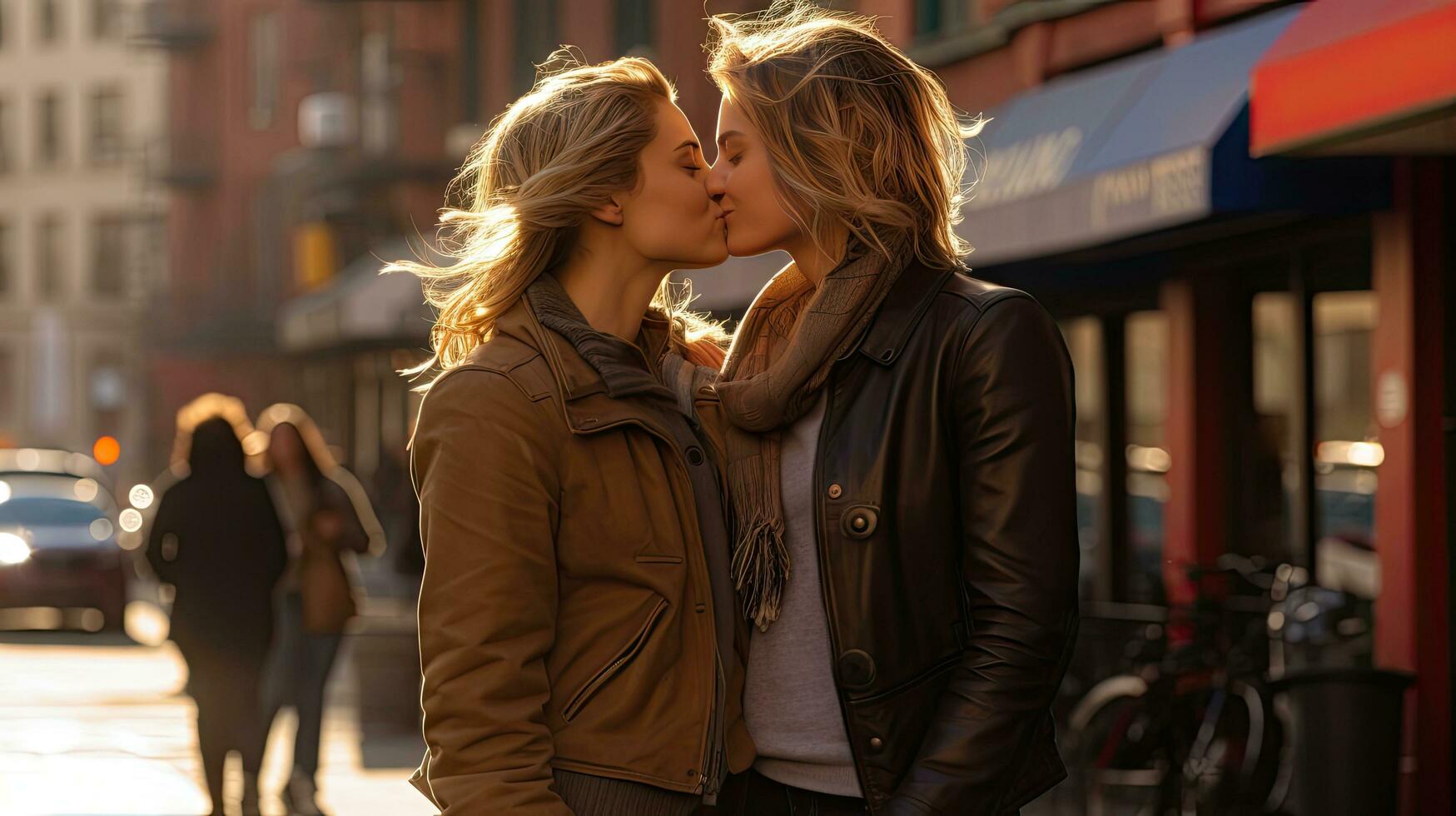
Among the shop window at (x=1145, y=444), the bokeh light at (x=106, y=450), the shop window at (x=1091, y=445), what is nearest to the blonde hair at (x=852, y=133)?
the shop window at (x=1145, y=444)

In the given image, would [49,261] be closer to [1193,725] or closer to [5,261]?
[5,261]

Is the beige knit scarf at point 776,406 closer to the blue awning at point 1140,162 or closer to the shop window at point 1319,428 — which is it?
the blue awning at point 1140,162

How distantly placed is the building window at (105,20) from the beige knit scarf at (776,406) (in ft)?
209

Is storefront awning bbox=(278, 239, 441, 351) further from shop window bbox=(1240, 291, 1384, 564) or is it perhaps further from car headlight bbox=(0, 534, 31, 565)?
shop window bbox=(1240, 291, 1384, 564)

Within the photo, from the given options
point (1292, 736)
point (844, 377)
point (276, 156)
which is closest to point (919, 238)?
point (844, 377)

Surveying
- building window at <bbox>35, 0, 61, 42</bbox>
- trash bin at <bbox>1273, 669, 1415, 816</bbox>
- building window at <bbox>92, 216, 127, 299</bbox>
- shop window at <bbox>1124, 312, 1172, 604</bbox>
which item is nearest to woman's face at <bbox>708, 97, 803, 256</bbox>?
trash bin at <bbox>1273, 669, 1415, 816</bbox>

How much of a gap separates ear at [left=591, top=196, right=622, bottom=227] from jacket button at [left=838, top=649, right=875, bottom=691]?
0.76 metres

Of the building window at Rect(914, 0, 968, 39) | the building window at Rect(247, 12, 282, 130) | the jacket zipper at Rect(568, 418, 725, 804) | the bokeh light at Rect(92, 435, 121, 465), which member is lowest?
the bokeh light at Rect(92, 435, 121, 465)

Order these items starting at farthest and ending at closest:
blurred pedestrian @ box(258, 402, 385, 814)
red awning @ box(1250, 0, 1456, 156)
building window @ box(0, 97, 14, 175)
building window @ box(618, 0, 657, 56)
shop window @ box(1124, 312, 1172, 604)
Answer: building window @ box(0, 97, 14, 175) < building window @ box(618, 0, 657, 56) < shop window @ box(1124, 312, 1172, 604) < blurred pedestrian @ box(258, 402, 385, 814) < red awning @ box(1250, 0, 1456, 156)

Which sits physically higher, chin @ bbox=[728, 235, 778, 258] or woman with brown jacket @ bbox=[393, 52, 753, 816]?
chin @ bbox=[728, 235, 778, 258]

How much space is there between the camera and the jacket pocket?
9.89 ft

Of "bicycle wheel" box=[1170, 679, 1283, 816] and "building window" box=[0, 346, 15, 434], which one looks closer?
"bicycle wheel" box=[1170, 679, 1283, 816]

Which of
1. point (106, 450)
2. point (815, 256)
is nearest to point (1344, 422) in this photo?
point (815, 256)

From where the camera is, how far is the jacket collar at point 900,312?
9.94 ft
